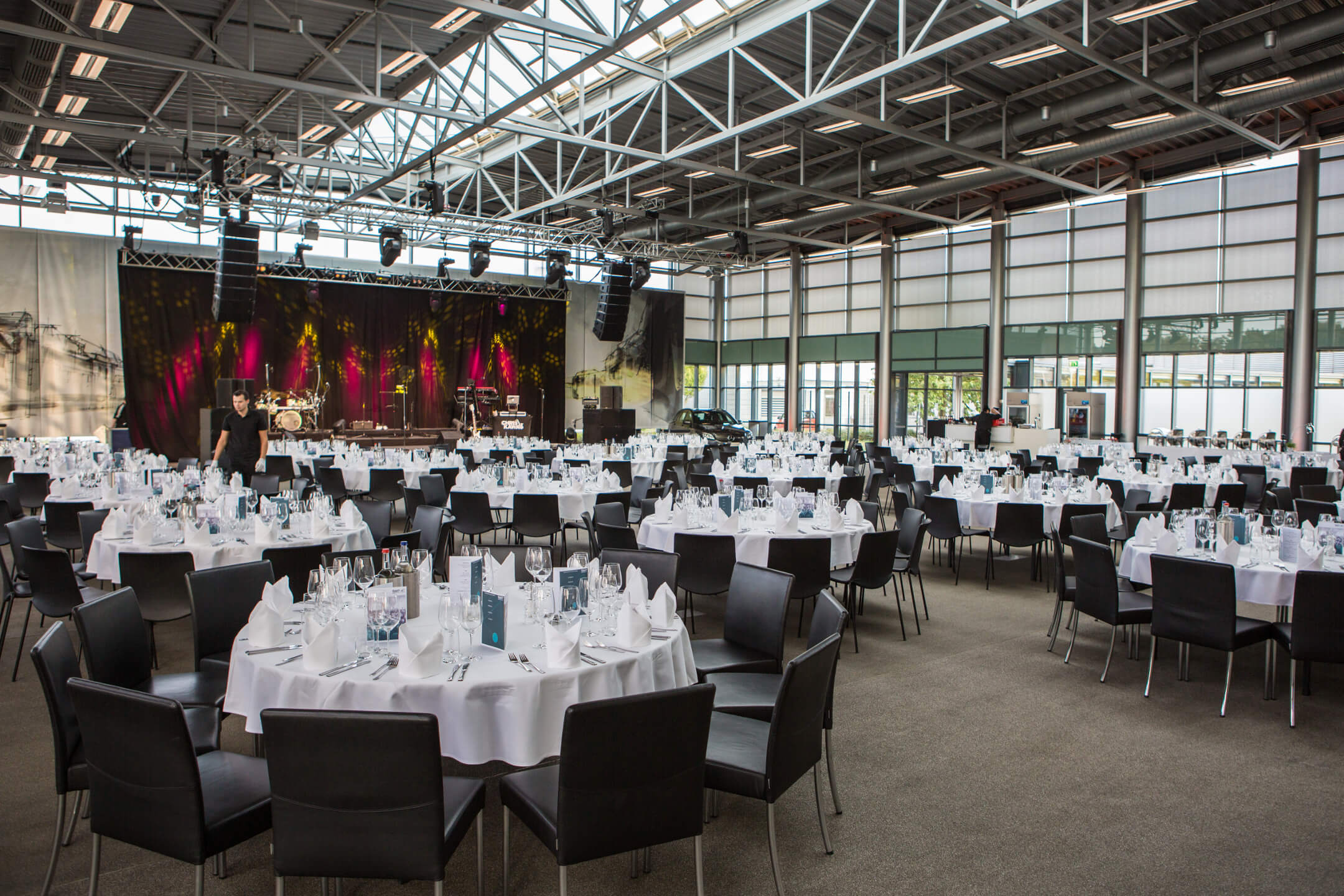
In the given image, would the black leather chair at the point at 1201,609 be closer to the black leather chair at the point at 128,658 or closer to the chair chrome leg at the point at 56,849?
the black leather chair at the point at 128,658

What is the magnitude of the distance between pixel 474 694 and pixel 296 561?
7.67ft

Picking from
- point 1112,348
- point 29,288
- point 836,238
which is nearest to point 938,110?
point 1112,348

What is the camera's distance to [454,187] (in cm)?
1856

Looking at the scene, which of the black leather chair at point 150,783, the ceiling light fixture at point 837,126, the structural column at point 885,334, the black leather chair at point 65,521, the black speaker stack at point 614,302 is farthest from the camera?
the structural column at point 885,334

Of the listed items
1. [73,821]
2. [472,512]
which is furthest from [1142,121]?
[73,821]

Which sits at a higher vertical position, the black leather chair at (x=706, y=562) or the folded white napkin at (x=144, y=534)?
the folded white napkin at (x=144, y=534)

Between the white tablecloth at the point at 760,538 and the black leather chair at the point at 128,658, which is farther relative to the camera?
the white tablecloth at the point at 760,538

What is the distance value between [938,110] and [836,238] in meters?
10.0

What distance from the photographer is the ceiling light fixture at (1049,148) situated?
45.4ft

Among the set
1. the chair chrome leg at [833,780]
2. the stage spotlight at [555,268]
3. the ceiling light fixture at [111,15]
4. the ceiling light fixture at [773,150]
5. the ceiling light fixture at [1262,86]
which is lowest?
the chair chrome leg at [833,780]

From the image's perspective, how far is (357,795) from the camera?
2.17 m

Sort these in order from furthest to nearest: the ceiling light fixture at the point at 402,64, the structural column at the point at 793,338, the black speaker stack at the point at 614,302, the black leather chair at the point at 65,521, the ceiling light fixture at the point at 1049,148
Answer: the structural column at the point at 793,338 < the black speaker stack at the point at 614,302 < the ceiling light fixture at the point at 1049,148 < the ceiling light fixture at the point at 402,64 < the black leather chair at the point at 65,521

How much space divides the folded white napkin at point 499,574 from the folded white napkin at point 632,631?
2.74ft

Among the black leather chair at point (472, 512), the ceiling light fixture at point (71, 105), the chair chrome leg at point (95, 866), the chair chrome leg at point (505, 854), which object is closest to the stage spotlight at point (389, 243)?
the ceiling light fixture at point (71, 105)
